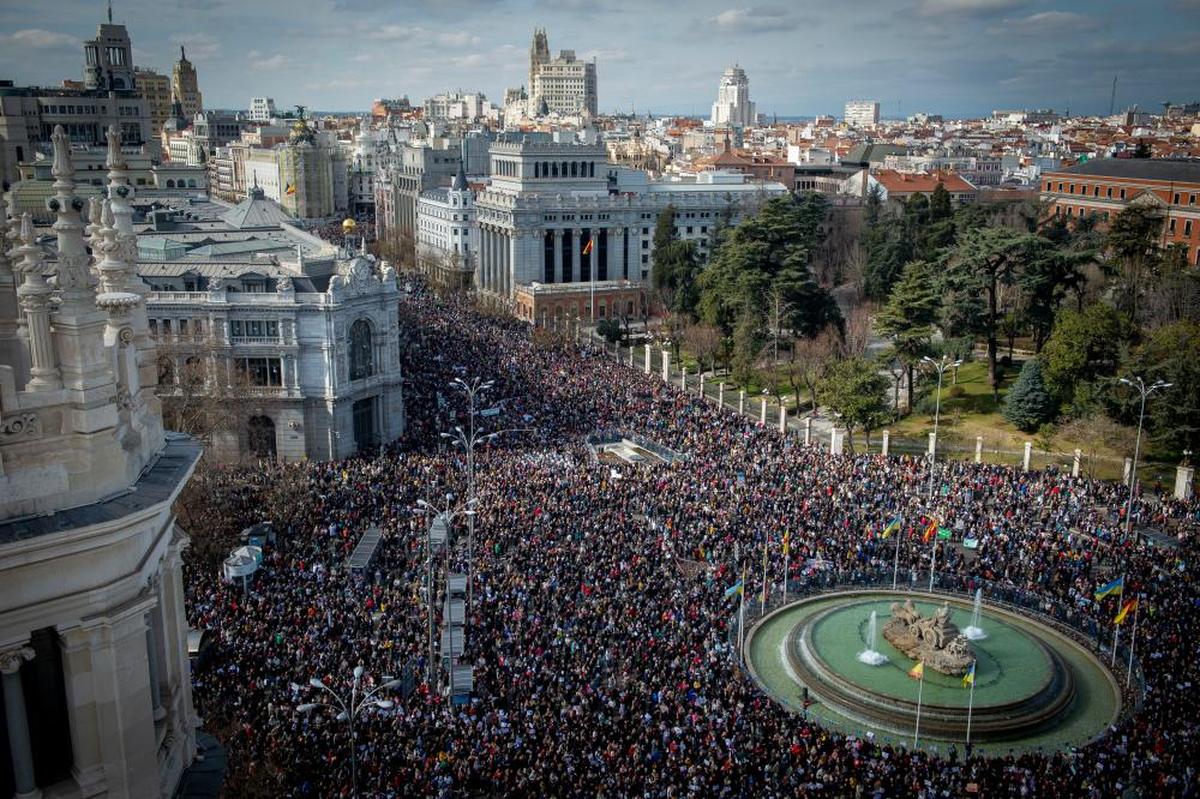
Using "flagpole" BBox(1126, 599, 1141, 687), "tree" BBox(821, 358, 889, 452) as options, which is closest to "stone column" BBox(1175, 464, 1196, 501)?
"tree" BBox(821, 358, 889, 452)

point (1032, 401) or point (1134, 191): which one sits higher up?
point (1134, 191)

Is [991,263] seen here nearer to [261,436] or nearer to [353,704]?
[261,436]

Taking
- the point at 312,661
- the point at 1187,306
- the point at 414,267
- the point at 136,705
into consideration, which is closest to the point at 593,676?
the point at 312,661

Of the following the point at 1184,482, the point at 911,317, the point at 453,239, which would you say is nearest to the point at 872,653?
the point at 1184,482

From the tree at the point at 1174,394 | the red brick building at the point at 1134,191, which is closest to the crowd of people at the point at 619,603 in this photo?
the tree at the point at 1174,394

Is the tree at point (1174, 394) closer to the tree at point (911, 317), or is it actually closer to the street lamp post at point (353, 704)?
the tree at point (911, 317)
